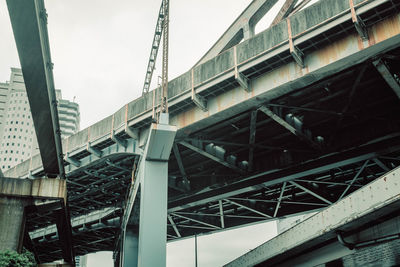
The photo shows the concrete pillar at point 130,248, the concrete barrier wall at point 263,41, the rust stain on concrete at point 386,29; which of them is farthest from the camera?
the concrete pillar at point 130,248

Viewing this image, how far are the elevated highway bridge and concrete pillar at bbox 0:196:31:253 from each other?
19.1 feet

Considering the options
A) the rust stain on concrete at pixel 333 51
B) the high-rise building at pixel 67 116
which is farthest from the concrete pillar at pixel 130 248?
the high-rise building at pixel 67 116

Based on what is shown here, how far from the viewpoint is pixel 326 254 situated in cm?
1516

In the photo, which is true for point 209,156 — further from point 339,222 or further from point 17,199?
point 339,222

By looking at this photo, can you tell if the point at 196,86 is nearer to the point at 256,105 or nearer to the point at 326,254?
the point at 256,105

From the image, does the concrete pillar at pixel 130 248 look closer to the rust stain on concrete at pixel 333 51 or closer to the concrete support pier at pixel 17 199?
the concrete support pier at pixel 17 199

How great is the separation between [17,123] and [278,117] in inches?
6234

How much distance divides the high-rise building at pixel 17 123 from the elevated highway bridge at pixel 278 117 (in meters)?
129

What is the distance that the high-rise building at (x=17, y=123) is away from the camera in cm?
15200

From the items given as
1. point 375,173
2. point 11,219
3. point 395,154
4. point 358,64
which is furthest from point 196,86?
point 375,173

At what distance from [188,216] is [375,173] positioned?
16.3m

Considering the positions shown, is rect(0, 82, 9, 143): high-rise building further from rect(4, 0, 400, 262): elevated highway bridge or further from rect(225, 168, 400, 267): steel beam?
rect(225, 168, 400, 267): steel beam

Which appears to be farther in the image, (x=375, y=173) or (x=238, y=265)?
(x=375, y=173)

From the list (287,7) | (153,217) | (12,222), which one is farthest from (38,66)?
(287,7)
